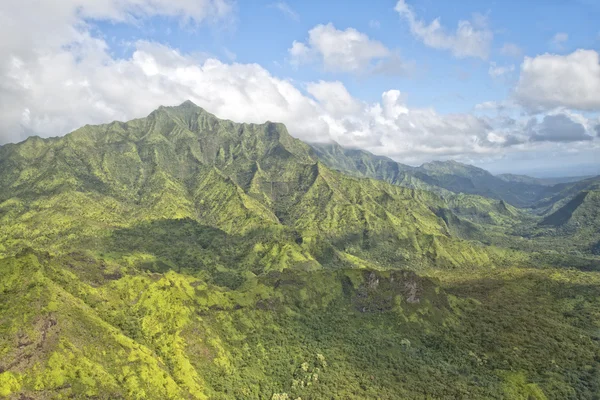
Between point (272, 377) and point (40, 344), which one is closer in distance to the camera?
point (40, 344)

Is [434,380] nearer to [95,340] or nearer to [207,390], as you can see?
[207,390]

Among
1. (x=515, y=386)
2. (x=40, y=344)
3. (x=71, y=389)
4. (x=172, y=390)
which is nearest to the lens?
(x=71, y=389)

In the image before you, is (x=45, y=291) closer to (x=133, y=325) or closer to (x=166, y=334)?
(x=133, y=325)

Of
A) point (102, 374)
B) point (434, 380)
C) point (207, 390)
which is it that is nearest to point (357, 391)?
point (434, 380)

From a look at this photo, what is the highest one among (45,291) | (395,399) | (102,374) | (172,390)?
(45,291)

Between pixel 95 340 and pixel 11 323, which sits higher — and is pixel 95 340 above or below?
below

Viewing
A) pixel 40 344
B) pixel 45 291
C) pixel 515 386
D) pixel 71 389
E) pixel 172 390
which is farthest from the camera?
pixel 515 386

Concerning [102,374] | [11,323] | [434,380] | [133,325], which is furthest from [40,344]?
[434,380]

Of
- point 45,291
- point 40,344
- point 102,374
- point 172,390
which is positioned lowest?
point 172,390

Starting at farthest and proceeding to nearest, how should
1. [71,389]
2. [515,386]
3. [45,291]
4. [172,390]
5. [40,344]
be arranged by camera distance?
1. [515,386]
2. [45,291]
3. [172,390]
4. [40,344]
5. [71,389]
